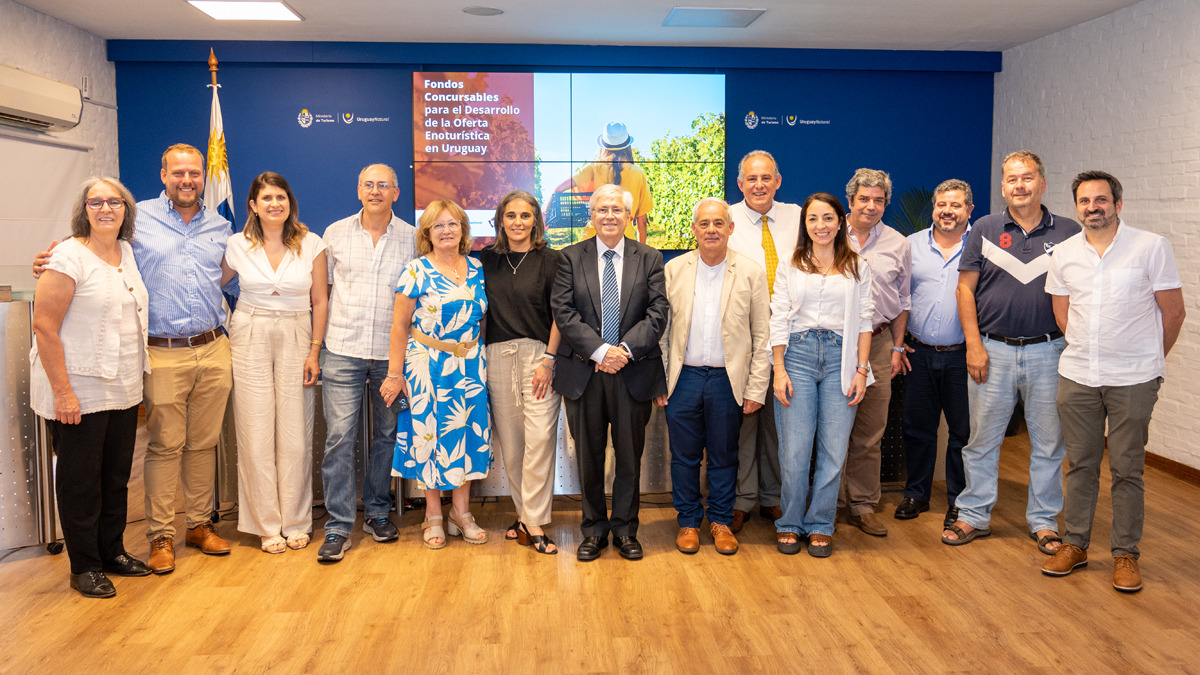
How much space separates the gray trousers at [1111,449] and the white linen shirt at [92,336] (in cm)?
387

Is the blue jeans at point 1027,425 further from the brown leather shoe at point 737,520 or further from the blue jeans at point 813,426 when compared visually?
the brown leather shoe at point 737,520

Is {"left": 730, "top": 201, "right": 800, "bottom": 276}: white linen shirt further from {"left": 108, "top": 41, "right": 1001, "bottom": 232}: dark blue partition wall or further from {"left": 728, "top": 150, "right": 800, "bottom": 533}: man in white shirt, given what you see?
{"left": 108, "top": 41, "right": 1001, "bottom": 232}: dark blue partition wall

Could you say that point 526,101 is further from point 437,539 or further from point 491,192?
point 437,539

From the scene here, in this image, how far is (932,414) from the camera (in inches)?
170

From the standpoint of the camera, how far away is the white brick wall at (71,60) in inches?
233

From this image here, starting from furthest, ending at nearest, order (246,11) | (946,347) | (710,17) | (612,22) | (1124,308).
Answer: (612,22), (710,17), (246,11), (946,347), (1124,308)

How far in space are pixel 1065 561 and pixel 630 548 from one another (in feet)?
6.06

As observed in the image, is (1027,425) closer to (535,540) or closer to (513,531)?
(535,540)

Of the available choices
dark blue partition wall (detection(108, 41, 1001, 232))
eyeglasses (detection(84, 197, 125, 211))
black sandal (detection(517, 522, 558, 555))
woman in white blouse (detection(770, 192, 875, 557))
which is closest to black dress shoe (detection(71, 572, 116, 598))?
eyeglasses (detection(84, 197, 125, 211))

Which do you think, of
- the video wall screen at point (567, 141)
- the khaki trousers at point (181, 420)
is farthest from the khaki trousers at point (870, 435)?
the video wall screen at point (567, 141)

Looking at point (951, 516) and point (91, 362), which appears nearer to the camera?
point (91, 362)

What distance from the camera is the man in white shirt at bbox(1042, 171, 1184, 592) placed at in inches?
130

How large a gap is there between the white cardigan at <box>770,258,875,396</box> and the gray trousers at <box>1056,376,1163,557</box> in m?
0.85

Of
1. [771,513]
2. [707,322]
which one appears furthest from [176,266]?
[771,513]
